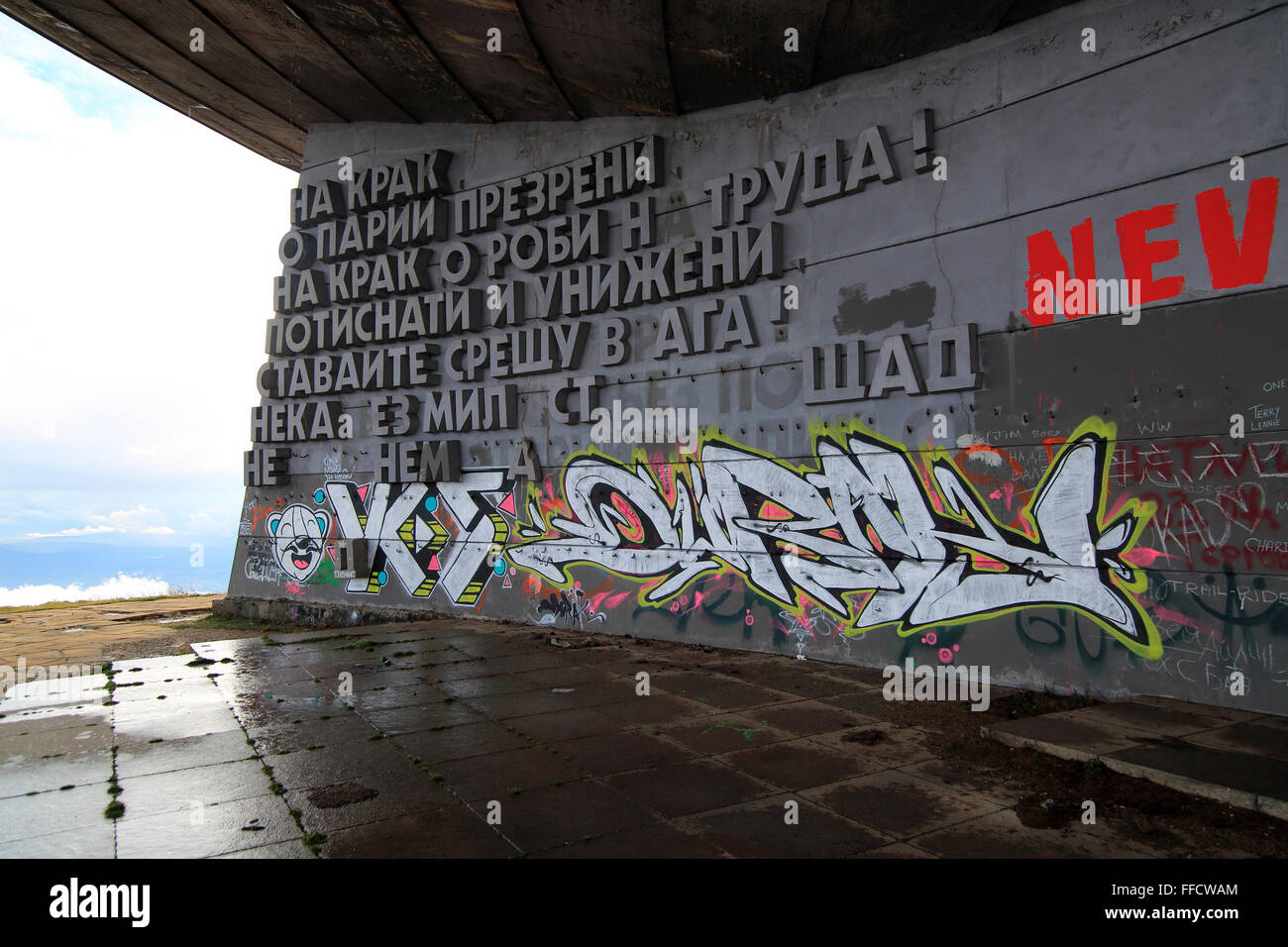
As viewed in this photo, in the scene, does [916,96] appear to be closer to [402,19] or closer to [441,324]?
[402,19]

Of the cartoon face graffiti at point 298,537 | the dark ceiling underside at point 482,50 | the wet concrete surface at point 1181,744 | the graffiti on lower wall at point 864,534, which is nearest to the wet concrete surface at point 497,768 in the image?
the wet concrete surface at point 1181,744

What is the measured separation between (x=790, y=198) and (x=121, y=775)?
9.27 m

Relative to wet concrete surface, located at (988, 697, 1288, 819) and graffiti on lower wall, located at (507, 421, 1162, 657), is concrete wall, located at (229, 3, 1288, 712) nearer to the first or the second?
graffiti on lower wall, located at (507, 421, 1162, 657)

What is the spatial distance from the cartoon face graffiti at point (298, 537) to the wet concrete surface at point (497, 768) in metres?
5.68

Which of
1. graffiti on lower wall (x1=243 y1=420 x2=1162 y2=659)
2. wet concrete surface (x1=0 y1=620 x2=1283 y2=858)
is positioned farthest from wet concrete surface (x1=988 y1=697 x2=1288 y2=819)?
graffiti on lower wall (x1=243 y1=420 x2=1162 y2=659)

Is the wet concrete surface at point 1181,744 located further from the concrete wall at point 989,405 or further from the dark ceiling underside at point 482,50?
the dark ceiling underside at point 482,50

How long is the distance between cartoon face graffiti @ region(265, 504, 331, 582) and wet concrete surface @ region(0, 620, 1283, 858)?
5682 millimetres

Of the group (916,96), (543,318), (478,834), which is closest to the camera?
(478,834)

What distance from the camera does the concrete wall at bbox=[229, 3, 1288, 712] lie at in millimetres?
7004

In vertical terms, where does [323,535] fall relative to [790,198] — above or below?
below

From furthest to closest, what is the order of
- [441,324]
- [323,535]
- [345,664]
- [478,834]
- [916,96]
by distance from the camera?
[323,535] < [441,324] < [345,664] < [916,96] < [478,834]

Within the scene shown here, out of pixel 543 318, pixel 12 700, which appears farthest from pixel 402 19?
pixel 12 700

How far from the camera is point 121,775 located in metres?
6.05
